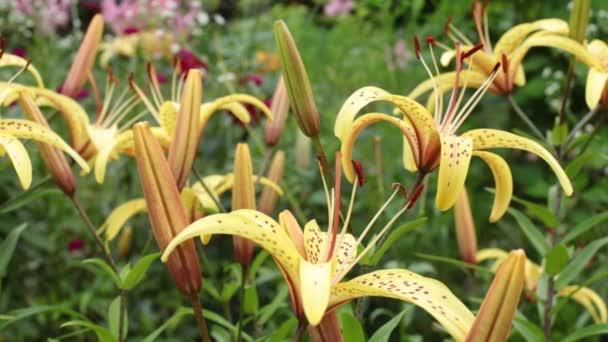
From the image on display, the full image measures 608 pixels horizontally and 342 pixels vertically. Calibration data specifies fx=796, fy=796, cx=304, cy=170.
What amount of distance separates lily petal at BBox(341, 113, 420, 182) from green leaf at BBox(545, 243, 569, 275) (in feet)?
Answer: 1.00

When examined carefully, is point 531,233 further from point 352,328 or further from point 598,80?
point 352,328

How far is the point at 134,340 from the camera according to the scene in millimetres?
1803

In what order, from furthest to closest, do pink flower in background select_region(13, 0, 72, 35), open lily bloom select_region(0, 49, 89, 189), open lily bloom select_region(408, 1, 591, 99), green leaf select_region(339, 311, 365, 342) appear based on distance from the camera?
pink flower in background select_region(13, 0, 72, 35) < open lily bloom select_region(408, 1, 591, 99) < open lily bloom select_region(0, 49, 89, 189) < green leaf select_region(339, 311, 365, 342)

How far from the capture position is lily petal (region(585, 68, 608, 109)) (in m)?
0.96

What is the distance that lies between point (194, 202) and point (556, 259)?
48cm

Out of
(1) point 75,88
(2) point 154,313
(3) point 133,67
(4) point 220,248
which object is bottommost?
(2) point 154,313

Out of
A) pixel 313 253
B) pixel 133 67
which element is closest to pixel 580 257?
pixel 313 253

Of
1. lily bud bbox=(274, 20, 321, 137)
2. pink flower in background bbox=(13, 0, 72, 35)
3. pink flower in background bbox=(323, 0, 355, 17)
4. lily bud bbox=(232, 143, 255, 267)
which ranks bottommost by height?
pink flower in background bbox=(323, 0, 355, 17)

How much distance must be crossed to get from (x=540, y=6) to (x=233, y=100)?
4.95 feet

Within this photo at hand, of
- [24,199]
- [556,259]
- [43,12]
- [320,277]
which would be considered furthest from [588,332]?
[43,12]

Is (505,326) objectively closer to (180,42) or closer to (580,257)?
(580,257)

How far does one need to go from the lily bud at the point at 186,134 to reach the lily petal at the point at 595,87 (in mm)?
467

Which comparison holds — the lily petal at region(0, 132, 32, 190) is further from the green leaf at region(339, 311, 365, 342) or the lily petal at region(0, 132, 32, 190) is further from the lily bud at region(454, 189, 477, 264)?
the lily bud at region(454, 189, 477, 264)

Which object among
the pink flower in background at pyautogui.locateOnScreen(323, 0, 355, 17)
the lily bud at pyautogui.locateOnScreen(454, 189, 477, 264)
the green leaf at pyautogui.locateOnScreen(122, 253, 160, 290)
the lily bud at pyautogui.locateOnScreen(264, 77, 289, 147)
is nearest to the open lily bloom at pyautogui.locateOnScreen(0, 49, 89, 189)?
the green leaf at pyautogui.locateOnScreen(122, 253, 160, 290)
